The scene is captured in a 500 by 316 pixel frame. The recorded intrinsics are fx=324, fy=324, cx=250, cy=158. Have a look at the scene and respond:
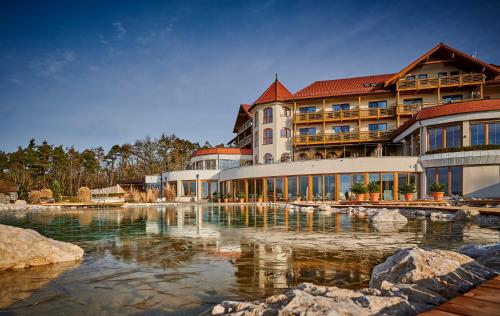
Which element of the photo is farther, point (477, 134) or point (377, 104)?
point (377, 104)

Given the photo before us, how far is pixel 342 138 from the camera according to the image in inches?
1200

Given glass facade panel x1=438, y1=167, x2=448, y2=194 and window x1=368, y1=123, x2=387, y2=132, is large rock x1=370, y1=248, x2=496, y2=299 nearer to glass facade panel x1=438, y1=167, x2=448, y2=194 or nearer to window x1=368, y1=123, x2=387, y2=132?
glass facade panel x1=438, y1=167, x2=448, y2=194

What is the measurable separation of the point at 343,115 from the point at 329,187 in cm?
888

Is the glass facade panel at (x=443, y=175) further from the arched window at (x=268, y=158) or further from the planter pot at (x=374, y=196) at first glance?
the arched window at (x=268, y=158)

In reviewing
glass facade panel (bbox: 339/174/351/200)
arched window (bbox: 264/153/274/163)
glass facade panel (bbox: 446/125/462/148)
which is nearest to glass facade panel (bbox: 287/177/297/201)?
glass facade panel (bbox: 339/174/351/200)

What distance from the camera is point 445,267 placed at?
3369mm

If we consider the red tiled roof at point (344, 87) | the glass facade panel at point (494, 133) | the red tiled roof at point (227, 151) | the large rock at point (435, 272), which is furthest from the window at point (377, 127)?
the large rock at point (435, 272)

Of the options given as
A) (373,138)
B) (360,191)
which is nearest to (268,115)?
(373,138)

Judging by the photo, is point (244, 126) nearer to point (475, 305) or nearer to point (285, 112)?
point (285, 112)

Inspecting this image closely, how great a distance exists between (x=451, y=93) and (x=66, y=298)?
3323 centimetres

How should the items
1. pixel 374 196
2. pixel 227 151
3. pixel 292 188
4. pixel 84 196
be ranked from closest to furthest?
pixel 374 196 < pixel 292 188 < pixel 84 196 < pixel 227 151

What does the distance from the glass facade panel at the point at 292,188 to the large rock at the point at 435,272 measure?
23.3m

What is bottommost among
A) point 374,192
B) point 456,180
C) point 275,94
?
point 374,192

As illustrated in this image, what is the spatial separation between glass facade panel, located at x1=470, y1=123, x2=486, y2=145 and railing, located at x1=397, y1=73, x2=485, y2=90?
802 centimetres
